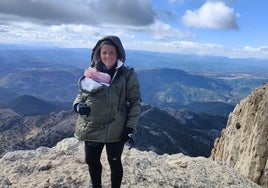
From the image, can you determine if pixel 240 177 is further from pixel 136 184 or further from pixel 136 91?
pixel 136 91

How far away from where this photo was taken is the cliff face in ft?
98.5

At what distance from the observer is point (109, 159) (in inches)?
425

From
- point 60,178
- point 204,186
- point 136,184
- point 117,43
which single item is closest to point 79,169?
point 60,178

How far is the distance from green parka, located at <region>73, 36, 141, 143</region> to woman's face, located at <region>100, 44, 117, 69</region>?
176 mm

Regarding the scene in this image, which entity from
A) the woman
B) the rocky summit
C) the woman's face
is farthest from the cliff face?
the woman's face

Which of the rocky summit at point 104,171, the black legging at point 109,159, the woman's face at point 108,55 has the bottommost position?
the rocky summit at point 104,171

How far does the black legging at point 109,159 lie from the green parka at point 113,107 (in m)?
0.31

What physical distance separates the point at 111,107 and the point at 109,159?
5.40ft

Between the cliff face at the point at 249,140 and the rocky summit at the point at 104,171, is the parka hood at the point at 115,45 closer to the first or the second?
the rocky summit at the point at 104,171

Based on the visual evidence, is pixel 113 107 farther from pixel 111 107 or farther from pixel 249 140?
pixel 249 140

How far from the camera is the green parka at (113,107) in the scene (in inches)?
408

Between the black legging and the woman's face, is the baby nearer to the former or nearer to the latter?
the woman's face

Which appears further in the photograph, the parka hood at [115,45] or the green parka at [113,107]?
the parka hood at [115,45]

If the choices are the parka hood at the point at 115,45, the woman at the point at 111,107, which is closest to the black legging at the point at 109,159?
the woman at the point at 111,107
